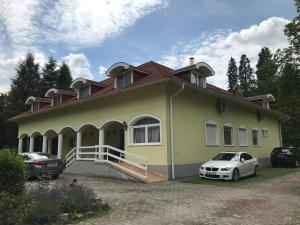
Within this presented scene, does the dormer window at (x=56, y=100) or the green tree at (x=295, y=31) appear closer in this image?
the green tree at (x=295, y=31)

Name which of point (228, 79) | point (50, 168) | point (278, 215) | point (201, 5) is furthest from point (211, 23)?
point (228, 79)

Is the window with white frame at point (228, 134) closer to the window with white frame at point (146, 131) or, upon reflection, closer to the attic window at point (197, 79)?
the attic window at point (197, 79)

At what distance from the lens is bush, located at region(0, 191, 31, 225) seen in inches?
237

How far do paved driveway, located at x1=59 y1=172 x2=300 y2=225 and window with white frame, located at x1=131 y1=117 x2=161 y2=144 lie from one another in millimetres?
4180

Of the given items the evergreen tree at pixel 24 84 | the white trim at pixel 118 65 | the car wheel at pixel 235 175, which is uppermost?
the evergreen tree at pixel 24 84

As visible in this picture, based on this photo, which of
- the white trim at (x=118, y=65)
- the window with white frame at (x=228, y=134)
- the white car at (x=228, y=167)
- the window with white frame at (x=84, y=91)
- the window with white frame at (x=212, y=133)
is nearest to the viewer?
the white car at (x=228, y=167)

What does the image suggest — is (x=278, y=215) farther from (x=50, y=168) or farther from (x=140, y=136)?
(x=50, y=168)

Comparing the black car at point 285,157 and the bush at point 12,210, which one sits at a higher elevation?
the black car at point 285,157

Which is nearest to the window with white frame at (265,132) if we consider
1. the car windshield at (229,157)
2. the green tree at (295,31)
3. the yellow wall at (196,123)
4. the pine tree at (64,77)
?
the yellow wall at (196,123)

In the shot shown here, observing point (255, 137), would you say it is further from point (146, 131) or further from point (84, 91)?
point (84, 91)

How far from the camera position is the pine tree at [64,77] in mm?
44938

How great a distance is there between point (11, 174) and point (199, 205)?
17.5ft

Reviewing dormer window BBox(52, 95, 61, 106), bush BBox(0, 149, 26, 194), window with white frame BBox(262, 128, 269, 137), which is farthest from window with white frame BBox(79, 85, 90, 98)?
window with white frame BBox(262, 128, 269, 137)

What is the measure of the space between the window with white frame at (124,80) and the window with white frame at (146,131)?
271cm
